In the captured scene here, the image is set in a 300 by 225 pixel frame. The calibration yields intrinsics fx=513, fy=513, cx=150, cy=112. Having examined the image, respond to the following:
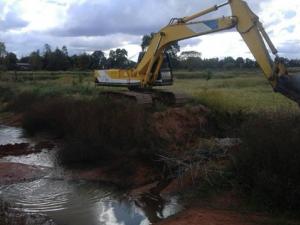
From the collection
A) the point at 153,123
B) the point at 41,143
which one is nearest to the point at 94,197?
the point at 153,123

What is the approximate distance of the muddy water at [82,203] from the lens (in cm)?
1150

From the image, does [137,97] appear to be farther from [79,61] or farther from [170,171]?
[79,61]

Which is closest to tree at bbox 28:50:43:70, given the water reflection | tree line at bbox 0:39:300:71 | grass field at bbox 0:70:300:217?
tree line at bbox 0:39:300:71

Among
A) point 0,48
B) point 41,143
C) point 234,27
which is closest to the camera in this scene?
point 234,27

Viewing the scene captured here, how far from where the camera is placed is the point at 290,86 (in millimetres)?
14445

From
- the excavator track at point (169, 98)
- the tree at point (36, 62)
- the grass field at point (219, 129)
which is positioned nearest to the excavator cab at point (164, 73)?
the excavator track at point (169, 98)

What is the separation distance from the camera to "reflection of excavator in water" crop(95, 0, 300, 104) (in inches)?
598

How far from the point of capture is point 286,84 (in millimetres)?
14562

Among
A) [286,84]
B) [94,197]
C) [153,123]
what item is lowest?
[94,197]

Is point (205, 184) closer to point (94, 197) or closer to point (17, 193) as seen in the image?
point (94, 197)

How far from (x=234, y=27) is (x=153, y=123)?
4.58 meters

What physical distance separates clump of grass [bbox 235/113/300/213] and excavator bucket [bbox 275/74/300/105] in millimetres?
2331

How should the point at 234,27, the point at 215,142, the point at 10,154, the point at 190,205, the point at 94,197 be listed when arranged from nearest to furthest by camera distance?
the point at 190,205
the point at 94,197
the point at 215,142
the point at 234,27
the point at 10,154

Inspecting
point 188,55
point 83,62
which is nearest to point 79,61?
point 83,62
